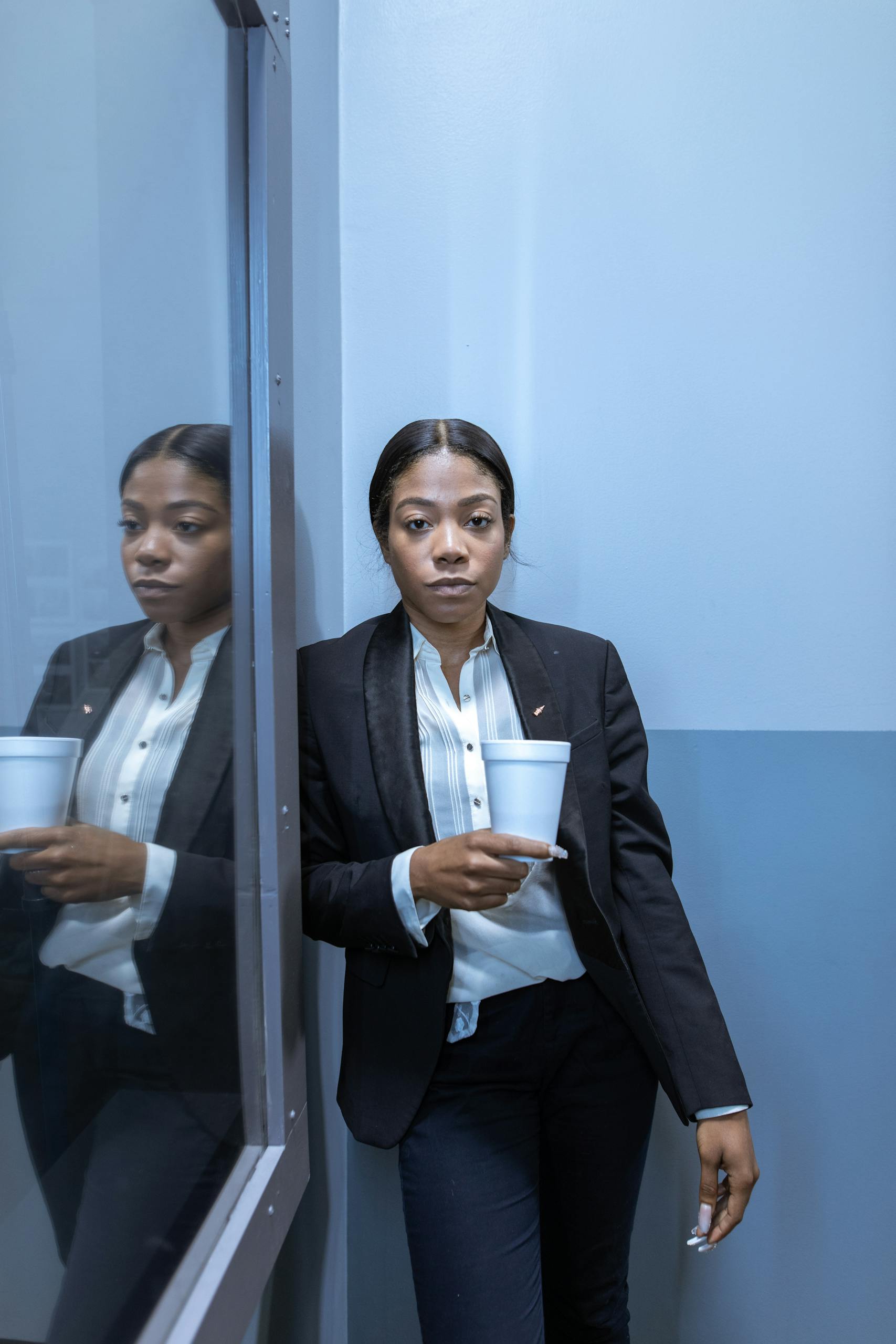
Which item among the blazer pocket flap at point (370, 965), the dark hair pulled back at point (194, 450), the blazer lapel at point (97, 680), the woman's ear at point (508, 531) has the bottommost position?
the blazer pocket flap at point (370, 965)

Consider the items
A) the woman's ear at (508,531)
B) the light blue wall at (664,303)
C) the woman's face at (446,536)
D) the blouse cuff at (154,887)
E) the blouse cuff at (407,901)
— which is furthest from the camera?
the light blue wall at (664,303)

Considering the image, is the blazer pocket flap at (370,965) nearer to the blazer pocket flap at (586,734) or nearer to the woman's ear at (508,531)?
the blazer pocket flap at (586,734)

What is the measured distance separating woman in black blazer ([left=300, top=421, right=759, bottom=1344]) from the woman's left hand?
1.38 ft

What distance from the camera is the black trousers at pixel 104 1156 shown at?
41cm

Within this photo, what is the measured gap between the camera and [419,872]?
89 cm

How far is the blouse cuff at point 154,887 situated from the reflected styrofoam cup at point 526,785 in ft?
0.97

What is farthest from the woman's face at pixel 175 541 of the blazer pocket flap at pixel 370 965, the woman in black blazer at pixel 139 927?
the blazer pocket flap at pixel 370 965

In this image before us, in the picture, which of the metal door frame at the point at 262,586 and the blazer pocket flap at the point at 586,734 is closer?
the metal door frame at the point at 262,586

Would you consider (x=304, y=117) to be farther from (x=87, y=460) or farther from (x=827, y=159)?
(x=87, y=460)

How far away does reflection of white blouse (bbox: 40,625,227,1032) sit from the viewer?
435 millimetres

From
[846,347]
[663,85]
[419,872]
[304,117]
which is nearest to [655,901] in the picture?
[419,872]

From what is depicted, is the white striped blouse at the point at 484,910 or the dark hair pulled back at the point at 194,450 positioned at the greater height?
the dark hair pulled back at the point at 194,450

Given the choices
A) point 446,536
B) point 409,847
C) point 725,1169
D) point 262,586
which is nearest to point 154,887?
point 262,586

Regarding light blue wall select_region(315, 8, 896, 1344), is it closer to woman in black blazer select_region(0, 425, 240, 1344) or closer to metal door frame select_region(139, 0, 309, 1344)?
metal door frame select_region(139, 0, 309, 1344)
